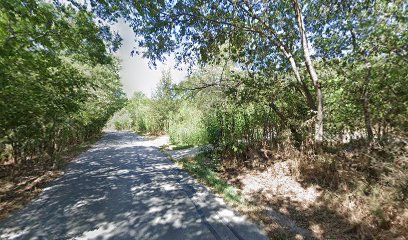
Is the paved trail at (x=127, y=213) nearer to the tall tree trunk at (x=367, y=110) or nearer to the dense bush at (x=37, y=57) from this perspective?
the dense bush at (x=37, y=57)

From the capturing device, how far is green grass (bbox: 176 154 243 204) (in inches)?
214

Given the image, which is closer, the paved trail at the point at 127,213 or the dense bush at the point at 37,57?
the paved trail at the point at 127,213

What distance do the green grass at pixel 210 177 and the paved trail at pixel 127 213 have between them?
306 mm

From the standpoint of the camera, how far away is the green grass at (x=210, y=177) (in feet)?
17.9

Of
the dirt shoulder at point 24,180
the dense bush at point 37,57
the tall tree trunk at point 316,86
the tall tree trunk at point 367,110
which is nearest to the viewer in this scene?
the dense bush at point 37,57

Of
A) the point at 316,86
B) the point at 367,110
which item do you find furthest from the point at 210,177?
the point at 367,110

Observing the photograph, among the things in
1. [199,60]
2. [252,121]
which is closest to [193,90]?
[199,60]

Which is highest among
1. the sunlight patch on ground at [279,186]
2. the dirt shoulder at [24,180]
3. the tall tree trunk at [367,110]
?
the tall tree trunk at [367,110]

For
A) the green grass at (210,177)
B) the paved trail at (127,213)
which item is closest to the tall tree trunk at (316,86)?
the green grass at (210,177)

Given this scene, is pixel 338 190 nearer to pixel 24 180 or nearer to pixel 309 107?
pixel 309 107

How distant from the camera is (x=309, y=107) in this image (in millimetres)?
6918

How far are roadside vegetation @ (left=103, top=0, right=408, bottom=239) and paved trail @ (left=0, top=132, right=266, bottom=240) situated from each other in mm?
912

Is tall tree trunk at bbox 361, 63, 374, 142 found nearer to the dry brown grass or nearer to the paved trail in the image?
the dry brown grass

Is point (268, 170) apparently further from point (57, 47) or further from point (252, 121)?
point (57, 47)
